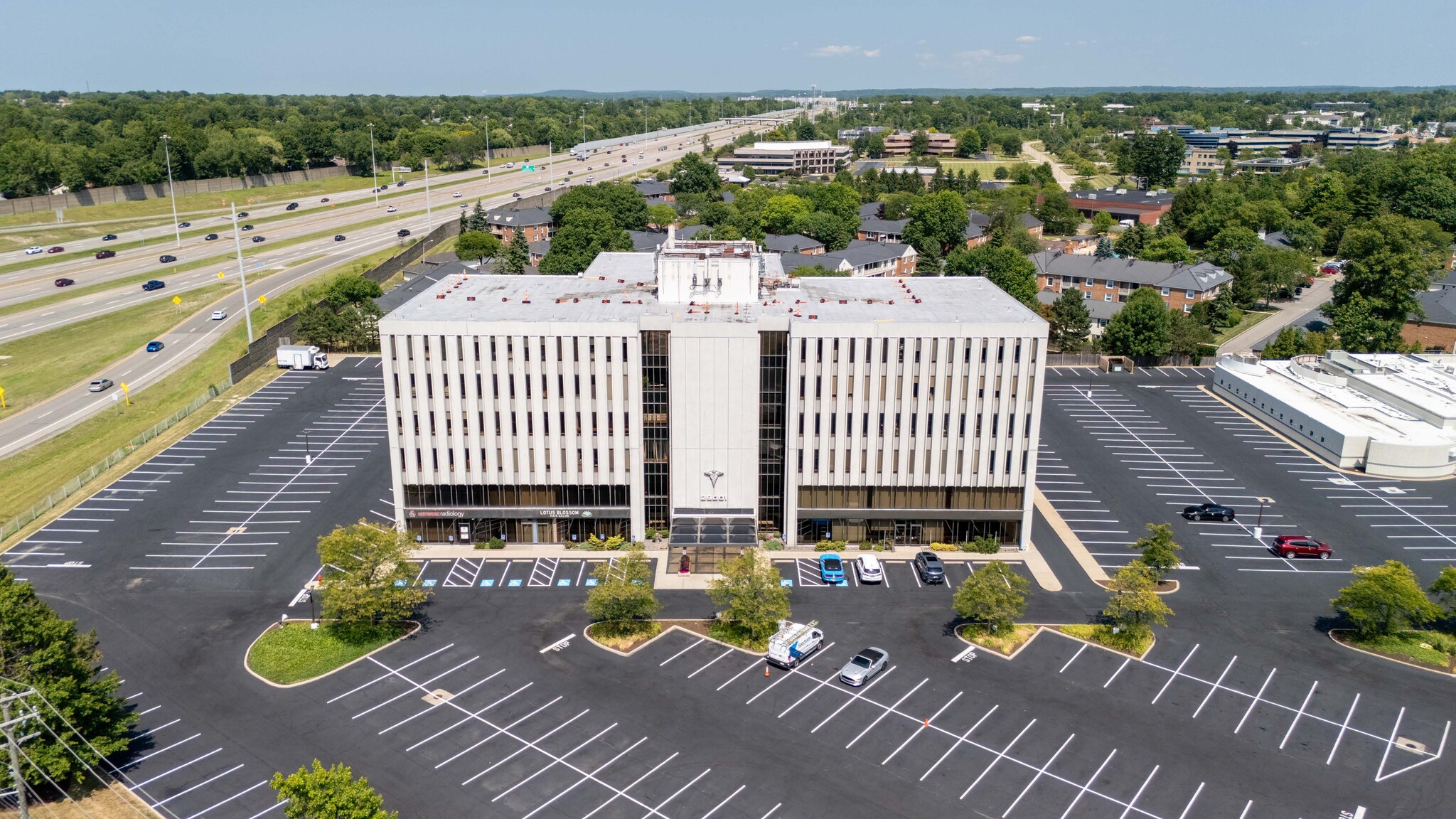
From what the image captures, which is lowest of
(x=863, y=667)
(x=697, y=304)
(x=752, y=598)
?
(x=863, y=667)

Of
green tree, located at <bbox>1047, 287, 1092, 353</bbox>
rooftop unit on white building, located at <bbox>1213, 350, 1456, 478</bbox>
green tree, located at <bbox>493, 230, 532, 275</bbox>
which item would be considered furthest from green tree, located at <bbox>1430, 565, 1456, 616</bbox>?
green tree, located at <bbox>493, 230, 532, 275</bbox>

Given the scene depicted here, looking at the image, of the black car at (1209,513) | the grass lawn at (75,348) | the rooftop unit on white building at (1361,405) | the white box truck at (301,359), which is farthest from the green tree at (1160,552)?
the grass lawn at (75,348)

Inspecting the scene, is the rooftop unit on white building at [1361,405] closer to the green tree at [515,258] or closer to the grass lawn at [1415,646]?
the grass lawn at [1415,646]

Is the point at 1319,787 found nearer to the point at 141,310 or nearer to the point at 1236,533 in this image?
the point at 1236,533

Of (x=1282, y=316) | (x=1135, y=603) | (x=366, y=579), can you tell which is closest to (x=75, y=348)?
(x=366, y=579)

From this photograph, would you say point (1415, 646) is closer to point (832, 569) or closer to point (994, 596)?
point (994, 596)

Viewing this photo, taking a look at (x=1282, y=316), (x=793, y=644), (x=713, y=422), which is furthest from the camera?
(x=1282, y=316)

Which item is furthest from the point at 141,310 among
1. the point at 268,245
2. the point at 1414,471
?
the point at 1414,471
